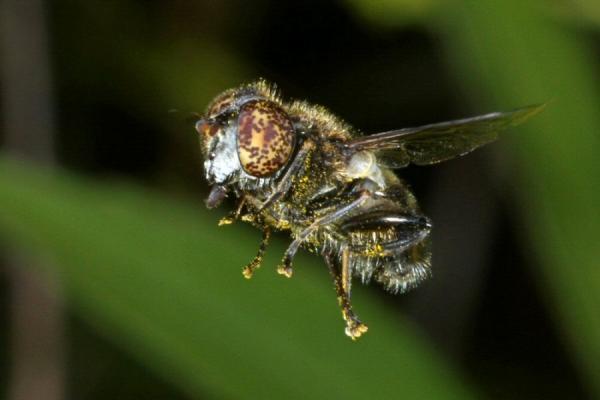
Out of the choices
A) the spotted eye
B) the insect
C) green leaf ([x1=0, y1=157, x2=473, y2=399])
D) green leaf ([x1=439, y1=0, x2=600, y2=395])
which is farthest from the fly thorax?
green leaf ([x1=439, y1=0, x2=600, y2=395])

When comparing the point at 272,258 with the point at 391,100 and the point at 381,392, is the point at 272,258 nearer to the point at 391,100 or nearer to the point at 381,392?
the point at 381,392

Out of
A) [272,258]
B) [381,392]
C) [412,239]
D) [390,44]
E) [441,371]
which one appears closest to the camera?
[412,239]

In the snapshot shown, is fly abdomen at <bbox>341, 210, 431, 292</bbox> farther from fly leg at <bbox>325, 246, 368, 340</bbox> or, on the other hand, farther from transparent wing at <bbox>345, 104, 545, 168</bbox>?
transparent wing at <bbox>345, 104, 545, 168</bbox>

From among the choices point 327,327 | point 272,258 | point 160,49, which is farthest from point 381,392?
point 160,49

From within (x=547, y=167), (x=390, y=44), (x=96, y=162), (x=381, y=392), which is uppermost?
(x=390, y=44)

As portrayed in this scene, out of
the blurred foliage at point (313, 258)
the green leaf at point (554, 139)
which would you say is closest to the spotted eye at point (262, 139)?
the blurred foliage at point (313, 258)

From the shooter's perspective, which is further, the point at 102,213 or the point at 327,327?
the point at 327,327

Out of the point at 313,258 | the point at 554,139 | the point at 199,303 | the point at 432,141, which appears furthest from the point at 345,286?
the point at 313,258
